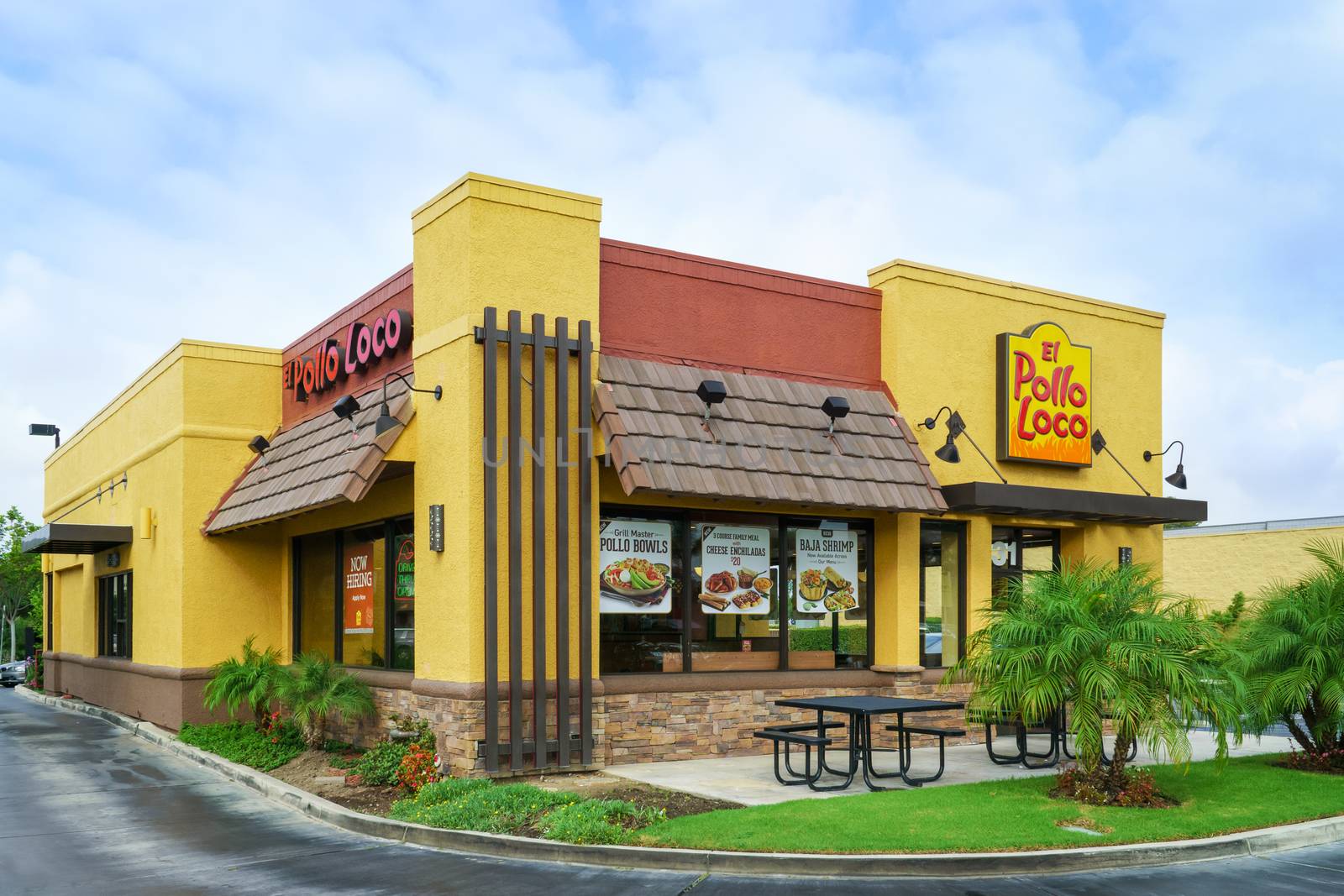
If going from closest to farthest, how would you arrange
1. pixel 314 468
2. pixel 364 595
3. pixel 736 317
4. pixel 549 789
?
pixel 549 789
pixel 314 468
pixel 736 317
pixel 364 595

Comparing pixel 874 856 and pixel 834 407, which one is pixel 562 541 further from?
pixel 874 856

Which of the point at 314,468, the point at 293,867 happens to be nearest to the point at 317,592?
the point at 314,468

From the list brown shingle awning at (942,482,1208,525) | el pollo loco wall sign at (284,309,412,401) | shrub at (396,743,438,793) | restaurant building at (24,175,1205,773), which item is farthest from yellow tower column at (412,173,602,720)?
brown shingle awning at (942,482,1208,525)

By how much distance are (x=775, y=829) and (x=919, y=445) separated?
8.21 m

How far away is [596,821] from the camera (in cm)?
1041

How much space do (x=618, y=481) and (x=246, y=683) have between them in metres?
6.78

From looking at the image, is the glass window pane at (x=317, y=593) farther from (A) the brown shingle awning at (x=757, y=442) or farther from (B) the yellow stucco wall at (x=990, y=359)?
(B) the yellow stucco wall at (x=990, y=359)

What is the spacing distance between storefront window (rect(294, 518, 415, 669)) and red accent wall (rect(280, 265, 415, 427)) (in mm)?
2002

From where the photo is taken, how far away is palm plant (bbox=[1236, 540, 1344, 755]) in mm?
13516

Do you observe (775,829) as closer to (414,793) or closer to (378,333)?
(414,793)

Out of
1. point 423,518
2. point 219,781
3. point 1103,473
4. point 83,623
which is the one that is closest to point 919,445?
point 1103,473

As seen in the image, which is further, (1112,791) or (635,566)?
(635,566)

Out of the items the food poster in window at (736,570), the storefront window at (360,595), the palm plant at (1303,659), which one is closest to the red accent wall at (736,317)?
the food poster in window at (736,570)

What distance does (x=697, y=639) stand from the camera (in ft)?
50.8
